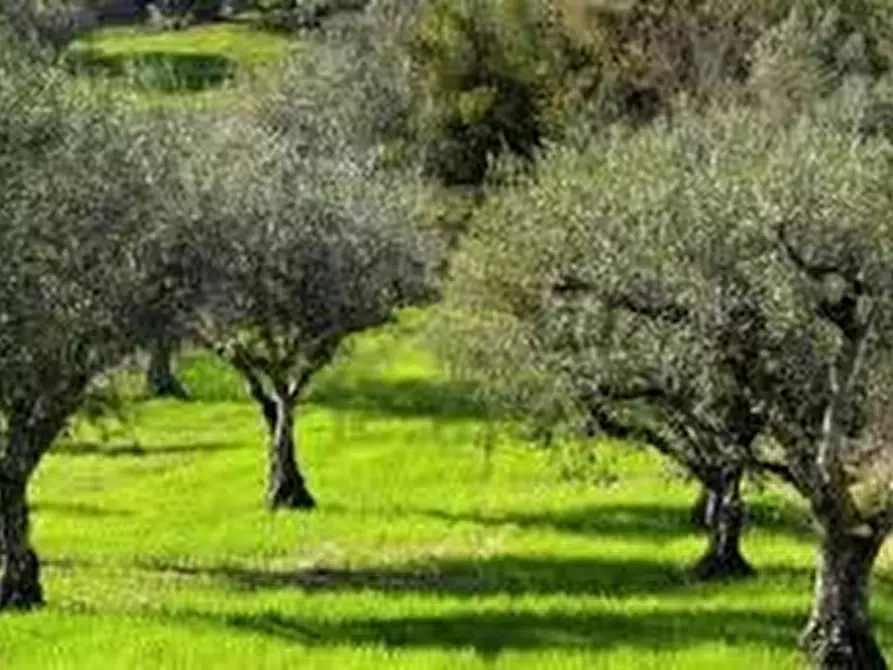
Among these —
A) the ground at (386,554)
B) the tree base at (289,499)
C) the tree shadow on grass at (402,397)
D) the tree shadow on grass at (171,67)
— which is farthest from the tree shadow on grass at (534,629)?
the tree shadow on grass at (171,67)

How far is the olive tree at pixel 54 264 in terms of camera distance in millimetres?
41688

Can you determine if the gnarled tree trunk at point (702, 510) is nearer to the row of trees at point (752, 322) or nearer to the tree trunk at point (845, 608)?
the row of trees at point (752, 322)

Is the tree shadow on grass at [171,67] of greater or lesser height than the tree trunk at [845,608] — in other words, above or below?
below

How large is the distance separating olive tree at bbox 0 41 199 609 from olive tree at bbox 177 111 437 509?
9965mm

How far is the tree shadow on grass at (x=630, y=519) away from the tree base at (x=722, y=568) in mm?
6642

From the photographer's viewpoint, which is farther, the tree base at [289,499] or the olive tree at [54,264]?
the tree base at [289,499]

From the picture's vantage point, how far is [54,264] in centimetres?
4253

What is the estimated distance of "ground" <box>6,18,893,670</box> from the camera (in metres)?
37.0

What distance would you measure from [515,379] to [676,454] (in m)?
8.66

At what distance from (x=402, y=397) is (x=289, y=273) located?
24726 millimetres

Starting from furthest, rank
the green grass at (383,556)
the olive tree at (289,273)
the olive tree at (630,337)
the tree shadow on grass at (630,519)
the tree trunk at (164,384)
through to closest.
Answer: the tree trunk at (164,384) → the olive tree at (289,273) → the tree shadow on grass at (630,519) → the green grass at (383,556) → the olive tree at (630,337)

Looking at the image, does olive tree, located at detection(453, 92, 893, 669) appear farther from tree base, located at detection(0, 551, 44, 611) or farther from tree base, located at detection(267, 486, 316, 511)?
tree base, located at detection(267, 486, 316, 511)

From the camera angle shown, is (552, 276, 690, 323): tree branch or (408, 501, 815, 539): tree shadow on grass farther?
(408, 501, 815, 539): tree shadow on grass

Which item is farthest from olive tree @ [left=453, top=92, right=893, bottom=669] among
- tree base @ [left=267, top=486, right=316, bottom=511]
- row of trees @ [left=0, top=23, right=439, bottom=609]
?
tree base @ [left=267, top=486, right=316, bottom=511]
